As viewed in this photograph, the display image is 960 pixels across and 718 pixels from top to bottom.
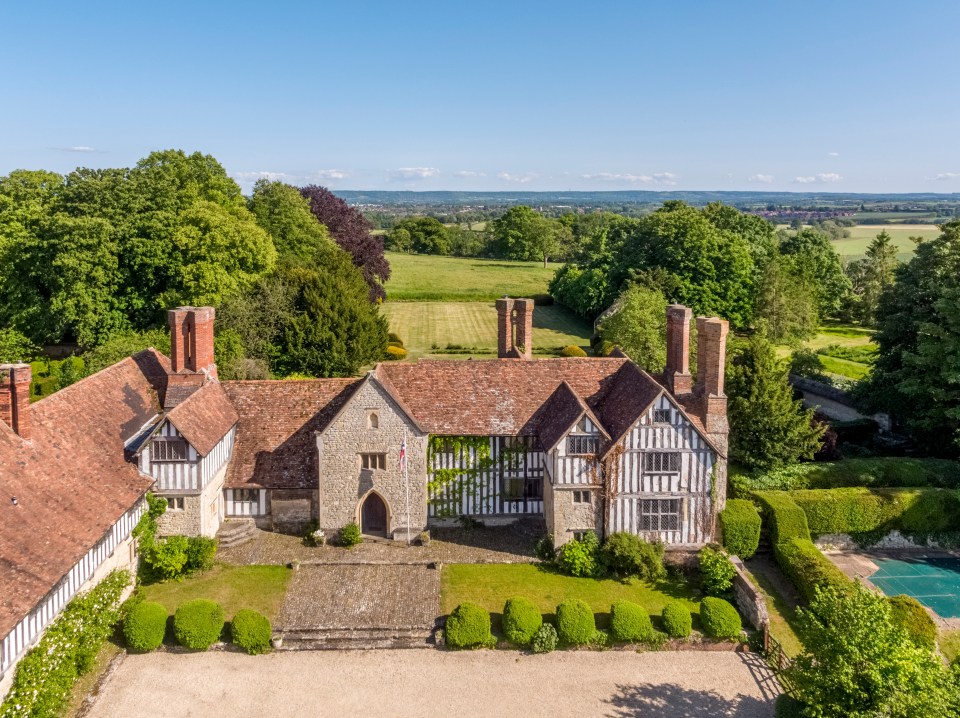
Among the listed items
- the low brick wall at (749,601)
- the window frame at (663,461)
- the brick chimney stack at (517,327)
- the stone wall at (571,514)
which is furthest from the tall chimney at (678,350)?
the brick chimney stack at (517,327)

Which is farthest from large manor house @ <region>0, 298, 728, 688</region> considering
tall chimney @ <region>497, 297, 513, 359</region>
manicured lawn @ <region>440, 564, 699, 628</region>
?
tall chimney @ <region>497, 297, 513, 359</region>

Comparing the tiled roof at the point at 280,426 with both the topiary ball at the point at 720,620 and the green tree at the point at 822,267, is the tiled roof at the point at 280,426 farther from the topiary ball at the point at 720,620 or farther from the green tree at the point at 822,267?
the green tree at the point at 822,267

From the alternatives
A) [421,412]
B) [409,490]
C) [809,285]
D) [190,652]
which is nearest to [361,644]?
[190,652]

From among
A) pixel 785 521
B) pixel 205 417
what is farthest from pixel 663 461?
pixel 205 417

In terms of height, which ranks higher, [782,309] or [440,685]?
[782,309]

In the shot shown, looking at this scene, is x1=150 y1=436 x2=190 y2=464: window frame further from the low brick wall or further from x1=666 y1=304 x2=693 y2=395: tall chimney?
the low brick wall

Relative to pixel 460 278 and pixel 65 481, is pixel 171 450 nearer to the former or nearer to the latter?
pixel 65 481

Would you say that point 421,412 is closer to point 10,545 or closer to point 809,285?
point 10,545

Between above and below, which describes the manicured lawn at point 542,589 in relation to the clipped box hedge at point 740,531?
below

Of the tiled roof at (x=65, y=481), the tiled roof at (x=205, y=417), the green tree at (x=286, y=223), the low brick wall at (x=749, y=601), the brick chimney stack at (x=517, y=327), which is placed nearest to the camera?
the tiled roof at (x=65, y=481)
